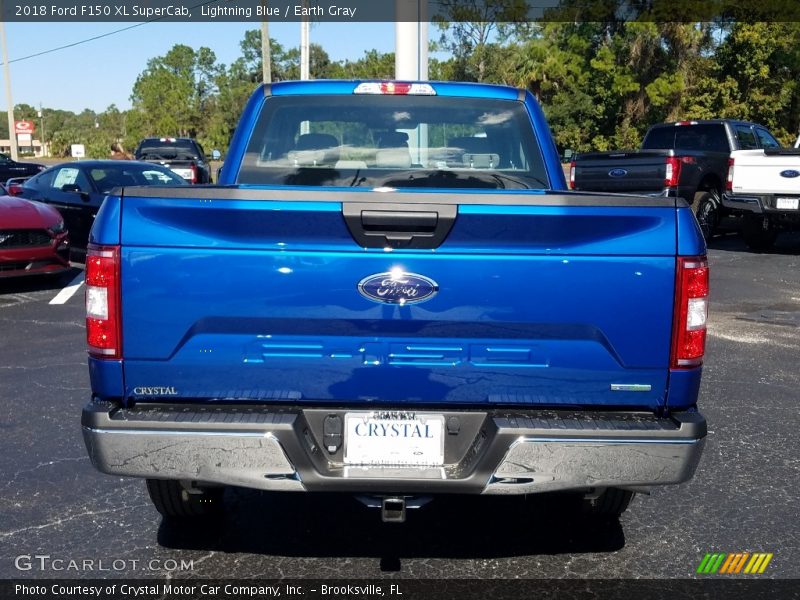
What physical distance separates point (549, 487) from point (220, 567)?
1445 millimetres

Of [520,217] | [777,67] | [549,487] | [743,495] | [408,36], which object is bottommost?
[743,495]

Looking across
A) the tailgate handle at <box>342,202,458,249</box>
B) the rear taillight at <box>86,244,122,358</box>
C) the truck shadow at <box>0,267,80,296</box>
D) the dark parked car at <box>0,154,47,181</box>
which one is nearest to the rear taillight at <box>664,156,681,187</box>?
the truck shadow at <box>0,267,80,296</box>

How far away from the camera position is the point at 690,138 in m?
15.8

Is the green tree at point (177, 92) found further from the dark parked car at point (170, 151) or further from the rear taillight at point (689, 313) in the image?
the rear taillight at point (689, 313)

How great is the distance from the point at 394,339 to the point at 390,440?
1.16 ft

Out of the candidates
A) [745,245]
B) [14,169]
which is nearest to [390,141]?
[745,245]

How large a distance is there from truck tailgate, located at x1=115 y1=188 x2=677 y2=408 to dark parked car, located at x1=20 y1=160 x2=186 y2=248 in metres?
9.26

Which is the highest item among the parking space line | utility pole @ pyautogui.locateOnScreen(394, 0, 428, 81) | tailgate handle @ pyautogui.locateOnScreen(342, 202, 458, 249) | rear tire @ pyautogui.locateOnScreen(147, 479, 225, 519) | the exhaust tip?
utility pole @ pyautogui.locateOnScreen(394, 0, 428, 81)

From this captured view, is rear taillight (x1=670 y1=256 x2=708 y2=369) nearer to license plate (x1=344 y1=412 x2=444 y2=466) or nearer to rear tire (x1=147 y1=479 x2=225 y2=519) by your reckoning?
license plate (x1=344 y1=412 x2=444 y2=466)

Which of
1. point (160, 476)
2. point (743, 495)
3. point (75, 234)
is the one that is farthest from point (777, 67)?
point (160, 476)

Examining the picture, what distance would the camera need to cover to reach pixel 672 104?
42.7 m

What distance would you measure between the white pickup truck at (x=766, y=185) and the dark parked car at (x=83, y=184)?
8.66 m

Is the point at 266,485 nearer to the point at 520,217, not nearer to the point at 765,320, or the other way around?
the point at 520,217

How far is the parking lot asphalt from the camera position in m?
3.51
